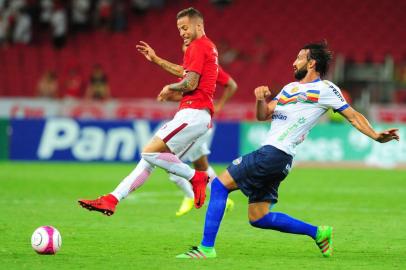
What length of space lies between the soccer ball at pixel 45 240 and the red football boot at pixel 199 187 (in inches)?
71.0

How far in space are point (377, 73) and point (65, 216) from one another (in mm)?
16764

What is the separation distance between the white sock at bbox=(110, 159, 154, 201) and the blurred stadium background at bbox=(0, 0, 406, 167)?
519 inches

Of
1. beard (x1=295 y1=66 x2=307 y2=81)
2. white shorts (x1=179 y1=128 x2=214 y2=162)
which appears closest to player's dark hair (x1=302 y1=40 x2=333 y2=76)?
beard (x1=295 y1=66 x2=307 y2=81)

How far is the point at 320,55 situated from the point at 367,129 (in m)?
0.79

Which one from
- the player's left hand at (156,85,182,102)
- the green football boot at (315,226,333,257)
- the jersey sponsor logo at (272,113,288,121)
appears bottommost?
the green football boot at (315,226,333,257)

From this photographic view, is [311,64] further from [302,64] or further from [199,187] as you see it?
[199,187]

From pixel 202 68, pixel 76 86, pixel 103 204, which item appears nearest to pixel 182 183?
pixel 202 68

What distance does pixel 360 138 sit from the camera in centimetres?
2091

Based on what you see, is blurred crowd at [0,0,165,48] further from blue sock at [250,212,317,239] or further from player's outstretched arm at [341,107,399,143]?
player's outstretched arm at [341,107,399,143]

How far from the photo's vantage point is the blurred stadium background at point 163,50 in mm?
23344

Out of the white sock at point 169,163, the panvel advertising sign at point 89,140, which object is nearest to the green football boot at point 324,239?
the white sock at point 169,163

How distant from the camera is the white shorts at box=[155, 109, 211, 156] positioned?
30.7 feet

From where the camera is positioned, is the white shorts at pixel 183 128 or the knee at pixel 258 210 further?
the white shorts at pixel 183 128

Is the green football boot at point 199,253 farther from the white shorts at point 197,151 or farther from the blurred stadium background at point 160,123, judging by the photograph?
the white shorts at point 197,151
